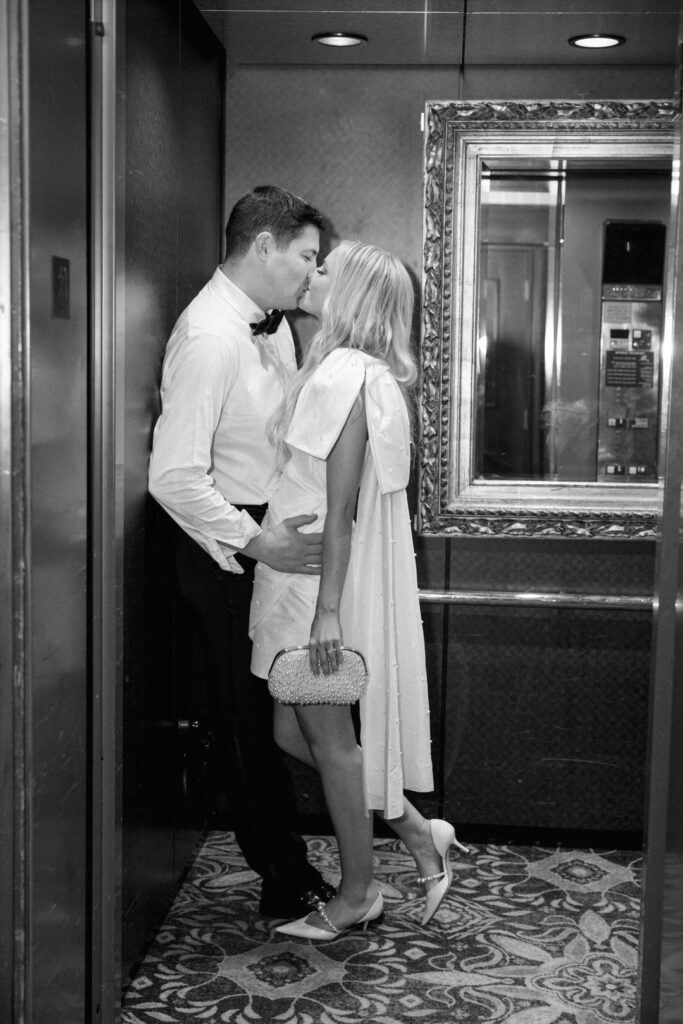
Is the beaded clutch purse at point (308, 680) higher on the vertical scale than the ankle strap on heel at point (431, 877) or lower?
higher

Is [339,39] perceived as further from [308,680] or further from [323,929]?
[323,929]

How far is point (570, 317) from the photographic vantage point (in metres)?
3.34

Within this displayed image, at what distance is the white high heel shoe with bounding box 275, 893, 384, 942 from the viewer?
9.30ft

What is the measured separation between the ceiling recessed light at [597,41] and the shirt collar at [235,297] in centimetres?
112

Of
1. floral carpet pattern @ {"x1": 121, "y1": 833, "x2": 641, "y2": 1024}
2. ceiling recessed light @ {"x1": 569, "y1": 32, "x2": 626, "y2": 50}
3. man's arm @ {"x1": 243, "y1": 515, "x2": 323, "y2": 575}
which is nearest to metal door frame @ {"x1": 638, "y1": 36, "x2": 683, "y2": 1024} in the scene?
floral carpet pattern @ {"x1": 121, "y1": 833, "x2": 641, "y2": 1024}

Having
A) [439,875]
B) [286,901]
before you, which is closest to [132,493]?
[286,901]

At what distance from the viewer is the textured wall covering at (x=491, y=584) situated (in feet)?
10.9

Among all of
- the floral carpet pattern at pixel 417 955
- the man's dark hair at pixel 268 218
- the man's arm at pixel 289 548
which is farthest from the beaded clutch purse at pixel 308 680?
the man's dark hair at pixel 268 218

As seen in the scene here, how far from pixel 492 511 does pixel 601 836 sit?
104 cm

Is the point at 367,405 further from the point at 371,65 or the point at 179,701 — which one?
the point at 371,65

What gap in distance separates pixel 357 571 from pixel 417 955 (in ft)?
2.98

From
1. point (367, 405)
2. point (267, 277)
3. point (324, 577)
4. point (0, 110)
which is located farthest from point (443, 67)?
point (0, 110)

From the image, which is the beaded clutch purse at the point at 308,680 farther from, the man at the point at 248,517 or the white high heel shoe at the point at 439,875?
the white high heel shoe at the point at 439,875

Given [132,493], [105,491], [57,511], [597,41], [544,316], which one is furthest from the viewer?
[544,316]
